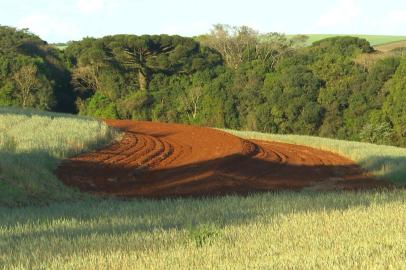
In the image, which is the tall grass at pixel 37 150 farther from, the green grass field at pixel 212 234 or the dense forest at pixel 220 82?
the dense forest at pixel 220 82

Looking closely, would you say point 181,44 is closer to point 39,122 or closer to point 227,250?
point 39,122

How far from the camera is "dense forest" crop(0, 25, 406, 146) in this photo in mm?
50094

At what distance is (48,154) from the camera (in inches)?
762

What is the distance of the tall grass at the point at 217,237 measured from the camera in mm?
6258

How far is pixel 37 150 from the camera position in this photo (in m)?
19.4

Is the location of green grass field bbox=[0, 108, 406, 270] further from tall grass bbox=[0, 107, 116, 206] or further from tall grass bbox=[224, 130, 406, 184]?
tall grass bbox=[224, 130, 406, 184]

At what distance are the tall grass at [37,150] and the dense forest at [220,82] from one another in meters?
26.0

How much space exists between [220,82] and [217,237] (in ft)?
173

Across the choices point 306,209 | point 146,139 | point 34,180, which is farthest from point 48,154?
point 306,209

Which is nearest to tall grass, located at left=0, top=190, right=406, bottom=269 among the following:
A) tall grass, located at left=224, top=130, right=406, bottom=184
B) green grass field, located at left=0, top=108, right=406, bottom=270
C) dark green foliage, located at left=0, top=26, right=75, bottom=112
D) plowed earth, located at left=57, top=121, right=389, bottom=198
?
green grass field, located at left=0, top=108, right=406, bottom=270

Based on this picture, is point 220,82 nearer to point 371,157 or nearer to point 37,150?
point 371,157

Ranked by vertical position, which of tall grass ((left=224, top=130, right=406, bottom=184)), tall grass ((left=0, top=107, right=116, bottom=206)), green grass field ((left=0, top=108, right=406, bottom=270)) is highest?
green grass field ((left=0, top=108, right=406, bottom=270))

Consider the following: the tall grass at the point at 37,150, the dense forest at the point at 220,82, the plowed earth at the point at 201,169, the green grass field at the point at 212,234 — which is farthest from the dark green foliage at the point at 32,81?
the green grass field at the point at 212,234

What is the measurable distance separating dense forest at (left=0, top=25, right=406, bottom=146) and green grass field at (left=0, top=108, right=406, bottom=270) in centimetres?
3588
